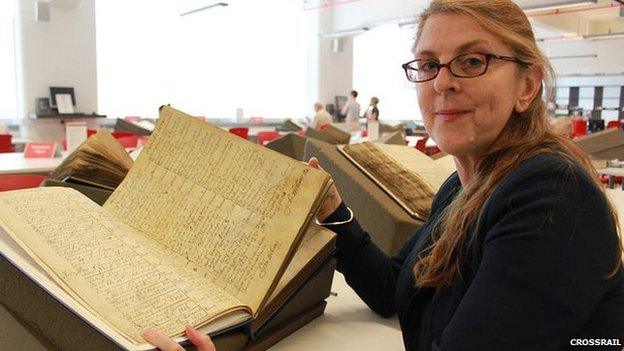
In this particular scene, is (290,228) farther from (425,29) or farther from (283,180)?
(425,29)

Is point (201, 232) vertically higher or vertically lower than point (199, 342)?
higher

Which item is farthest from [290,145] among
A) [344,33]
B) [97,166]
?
[344,33]

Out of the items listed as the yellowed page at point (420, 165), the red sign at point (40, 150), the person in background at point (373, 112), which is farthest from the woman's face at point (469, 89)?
the person in background at point (373, 112)

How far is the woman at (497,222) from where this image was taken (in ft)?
2.38

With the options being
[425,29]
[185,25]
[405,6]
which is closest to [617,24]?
[405,6]

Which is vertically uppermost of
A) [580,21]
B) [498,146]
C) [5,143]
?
[580,21]

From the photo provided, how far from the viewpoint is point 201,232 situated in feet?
3.01

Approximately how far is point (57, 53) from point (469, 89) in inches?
357

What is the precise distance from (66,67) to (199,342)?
911 centimetres

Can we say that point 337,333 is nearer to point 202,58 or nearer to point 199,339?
point 199,339

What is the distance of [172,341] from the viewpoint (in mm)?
718

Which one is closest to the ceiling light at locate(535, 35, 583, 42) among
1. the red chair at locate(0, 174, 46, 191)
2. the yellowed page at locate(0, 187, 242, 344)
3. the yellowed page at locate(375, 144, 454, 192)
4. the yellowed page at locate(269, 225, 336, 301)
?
the yellowed page at locate(375, 144, 454, 192)

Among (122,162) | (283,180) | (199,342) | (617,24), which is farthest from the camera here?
(617,24)

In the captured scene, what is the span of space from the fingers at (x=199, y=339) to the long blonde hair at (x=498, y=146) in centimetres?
39
